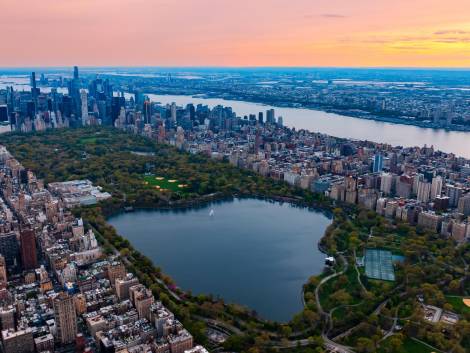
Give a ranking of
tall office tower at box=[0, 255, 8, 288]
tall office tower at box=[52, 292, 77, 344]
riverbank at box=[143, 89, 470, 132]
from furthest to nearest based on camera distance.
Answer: riverbank at box=[143, 89, 470, 132]
tall office tower at box=[0, 255, 8, 288]
tall office tower at box=[52, 292, 77, 344]

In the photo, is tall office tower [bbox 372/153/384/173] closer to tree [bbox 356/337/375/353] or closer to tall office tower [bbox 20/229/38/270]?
tree [bbox 356/337/375/353]

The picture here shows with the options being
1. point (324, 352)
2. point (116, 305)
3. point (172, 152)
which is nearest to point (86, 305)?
point (116, 305)

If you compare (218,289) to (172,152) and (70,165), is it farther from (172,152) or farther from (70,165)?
(172,152)

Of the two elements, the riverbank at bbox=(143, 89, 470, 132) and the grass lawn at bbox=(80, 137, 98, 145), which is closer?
the grass lawn at bbox=(80, 137, 98, 145)

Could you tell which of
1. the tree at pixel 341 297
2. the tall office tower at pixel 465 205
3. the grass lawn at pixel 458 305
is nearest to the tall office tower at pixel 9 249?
Result: the tree at pixel 341 297

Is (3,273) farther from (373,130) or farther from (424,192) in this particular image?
(373,130)

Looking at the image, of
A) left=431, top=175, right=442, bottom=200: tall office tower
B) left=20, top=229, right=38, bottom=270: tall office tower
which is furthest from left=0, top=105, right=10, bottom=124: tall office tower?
left=431, top=175, right=442, bottom=200: tall office tower
